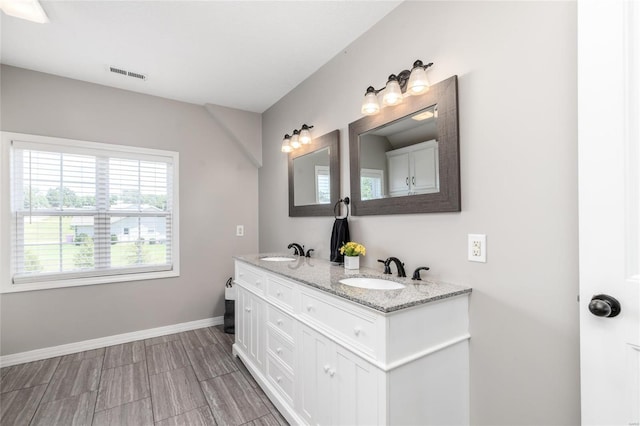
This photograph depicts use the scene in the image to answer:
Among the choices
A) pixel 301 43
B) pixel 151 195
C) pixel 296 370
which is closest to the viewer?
pixel 296 370

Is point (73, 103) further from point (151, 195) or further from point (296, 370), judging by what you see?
point (296, 370)

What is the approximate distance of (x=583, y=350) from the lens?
101cm

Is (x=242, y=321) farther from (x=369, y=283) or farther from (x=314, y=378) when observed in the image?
(x=369, y=283)

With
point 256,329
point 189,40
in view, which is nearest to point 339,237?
point 256,329

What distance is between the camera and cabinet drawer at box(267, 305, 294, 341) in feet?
5.94

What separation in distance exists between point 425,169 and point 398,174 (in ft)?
0.64

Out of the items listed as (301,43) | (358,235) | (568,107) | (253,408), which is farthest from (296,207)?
(568,107)

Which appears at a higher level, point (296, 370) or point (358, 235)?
point (358, 235)

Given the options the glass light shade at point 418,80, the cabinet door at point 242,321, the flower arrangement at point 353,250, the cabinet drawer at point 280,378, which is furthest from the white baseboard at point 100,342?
the glass light shade at point 418,80

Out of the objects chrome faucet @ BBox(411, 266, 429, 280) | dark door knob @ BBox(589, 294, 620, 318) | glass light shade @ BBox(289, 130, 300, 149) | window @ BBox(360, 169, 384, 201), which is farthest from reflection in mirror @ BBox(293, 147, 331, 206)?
dark door knob @ BBox(589, 294, 620, 318)

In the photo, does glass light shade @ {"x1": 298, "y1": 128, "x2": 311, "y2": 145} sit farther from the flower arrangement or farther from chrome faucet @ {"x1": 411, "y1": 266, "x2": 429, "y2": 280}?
chrome faucet @ {"x1": 411, "y1": 266, "x2": 429, "y2": 280}

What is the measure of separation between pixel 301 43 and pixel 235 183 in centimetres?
187

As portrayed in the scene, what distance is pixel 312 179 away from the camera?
106 inches

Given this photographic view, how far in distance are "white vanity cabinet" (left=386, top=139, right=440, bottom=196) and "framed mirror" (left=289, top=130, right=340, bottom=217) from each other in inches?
23.5
